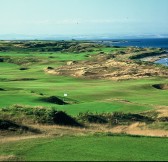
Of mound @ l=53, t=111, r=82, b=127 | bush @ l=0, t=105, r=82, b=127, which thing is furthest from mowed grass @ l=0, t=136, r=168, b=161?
mound @ l=53, t=111, r=82, b=127

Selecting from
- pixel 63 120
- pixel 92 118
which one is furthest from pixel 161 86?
pixel 63 120

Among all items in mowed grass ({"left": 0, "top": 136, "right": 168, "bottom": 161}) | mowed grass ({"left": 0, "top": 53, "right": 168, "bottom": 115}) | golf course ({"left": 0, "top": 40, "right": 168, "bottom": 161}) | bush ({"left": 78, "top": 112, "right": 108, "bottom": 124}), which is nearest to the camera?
mowed grass ({"left": 0, "top": 136, "right": 168, "bottom": 161})

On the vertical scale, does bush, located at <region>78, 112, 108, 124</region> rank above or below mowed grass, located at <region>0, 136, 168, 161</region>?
below

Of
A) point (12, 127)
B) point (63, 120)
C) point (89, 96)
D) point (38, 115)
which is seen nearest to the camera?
point (12, 127)

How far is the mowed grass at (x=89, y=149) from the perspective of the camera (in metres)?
18.6

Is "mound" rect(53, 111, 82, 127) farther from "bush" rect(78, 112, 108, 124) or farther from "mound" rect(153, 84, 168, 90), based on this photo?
"mound" rect(153, 84, 168, 90)

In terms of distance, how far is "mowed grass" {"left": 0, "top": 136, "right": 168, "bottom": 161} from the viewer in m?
18.6

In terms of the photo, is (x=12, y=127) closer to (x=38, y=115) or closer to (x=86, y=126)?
(x=38, y=115)

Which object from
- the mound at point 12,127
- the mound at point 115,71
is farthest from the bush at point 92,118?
the mound at point 115,71

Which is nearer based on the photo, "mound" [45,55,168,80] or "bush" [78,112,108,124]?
"bush" [78,112,108,124]

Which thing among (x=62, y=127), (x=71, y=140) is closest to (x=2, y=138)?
(x=71, y=140)

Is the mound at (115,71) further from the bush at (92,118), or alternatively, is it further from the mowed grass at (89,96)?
the bush at (92,118)

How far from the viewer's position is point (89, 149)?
20109 millimetres

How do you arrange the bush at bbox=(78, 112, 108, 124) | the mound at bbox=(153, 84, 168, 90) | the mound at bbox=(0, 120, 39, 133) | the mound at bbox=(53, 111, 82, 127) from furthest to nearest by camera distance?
1. the mound at bbox=(153, 84, 168, 90)
2. the bush at bbox=(78, 112, 108, 124)
3. the mound at bbox=(53, 111, 82, 127)
4. the mound at bbox=(0, 120, 39, 133)
